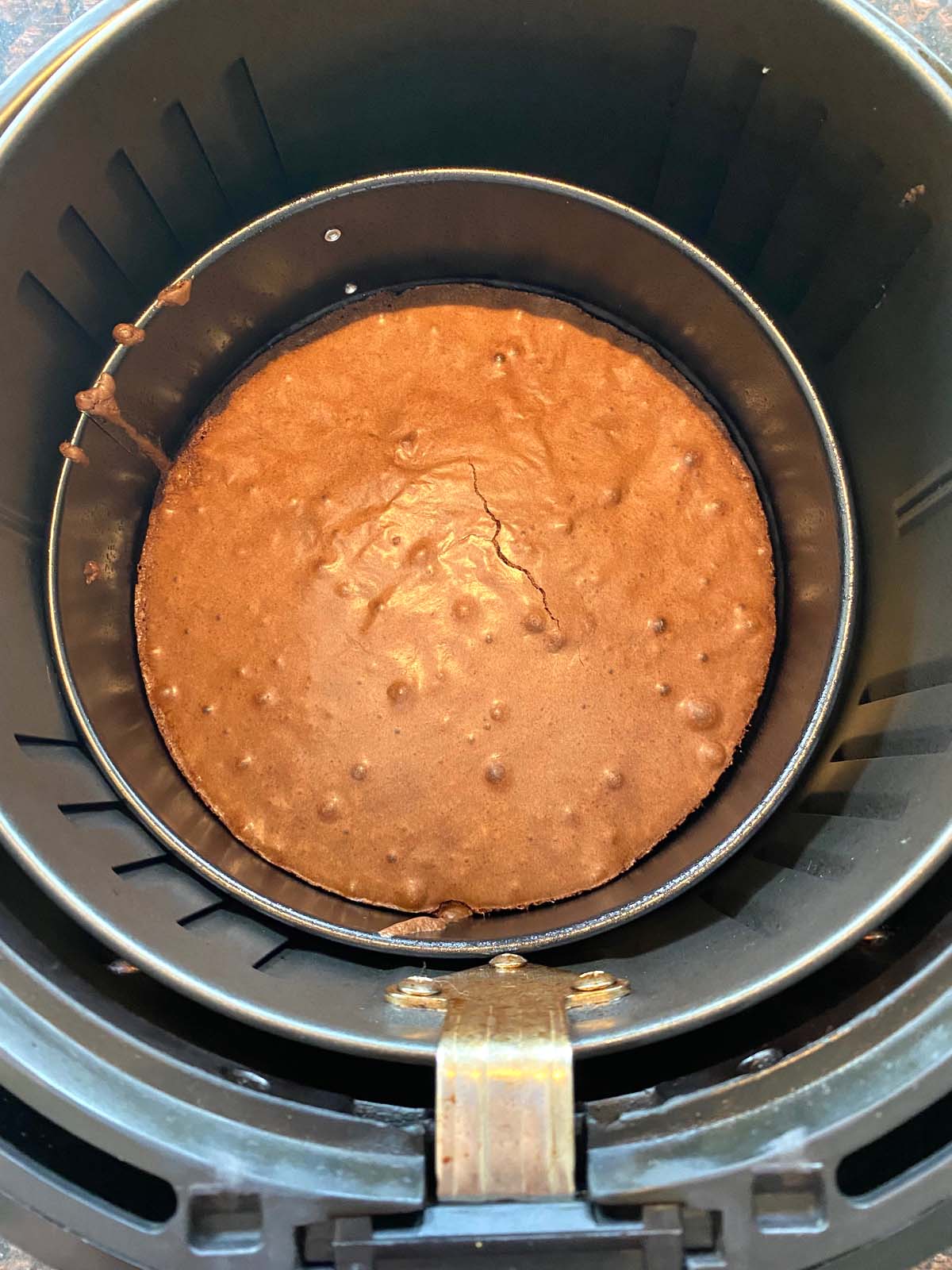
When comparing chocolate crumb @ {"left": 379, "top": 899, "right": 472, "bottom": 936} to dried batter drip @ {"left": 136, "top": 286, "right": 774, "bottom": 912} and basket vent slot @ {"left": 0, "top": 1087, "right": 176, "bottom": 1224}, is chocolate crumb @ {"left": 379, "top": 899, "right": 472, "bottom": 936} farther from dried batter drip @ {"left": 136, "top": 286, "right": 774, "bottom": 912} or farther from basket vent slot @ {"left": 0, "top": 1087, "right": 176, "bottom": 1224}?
basket vent slot @ {"left": 0, "top": 1087, "right": 176, "bottom": 1224}

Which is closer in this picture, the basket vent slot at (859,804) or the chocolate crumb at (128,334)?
the basket vent slot at (859,804)

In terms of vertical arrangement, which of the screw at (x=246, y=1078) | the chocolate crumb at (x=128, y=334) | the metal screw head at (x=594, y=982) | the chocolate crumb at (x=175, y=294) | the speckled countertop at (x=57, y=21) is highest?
the speckled countertop at (x=57, y=21)

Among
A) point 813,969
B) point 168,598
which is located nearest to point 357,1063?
point 813,969

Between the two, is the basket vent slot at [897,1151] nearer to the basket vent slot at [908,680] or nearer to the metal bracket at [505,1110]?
the metal bracket at [505,1110]

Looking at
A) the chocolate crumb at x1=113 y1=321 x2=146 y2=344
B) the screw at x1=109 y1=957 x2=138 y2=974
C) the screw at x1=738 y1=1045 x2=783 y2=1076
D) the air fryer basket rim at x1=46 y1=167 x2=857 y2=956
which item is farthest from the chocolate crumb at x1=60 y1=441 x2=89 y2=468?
the screw at x1=738 y1=1045 x2=783 y2=1076

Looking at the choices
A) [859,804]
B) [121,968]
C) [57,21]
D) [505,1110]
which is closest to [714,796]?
[859,804]

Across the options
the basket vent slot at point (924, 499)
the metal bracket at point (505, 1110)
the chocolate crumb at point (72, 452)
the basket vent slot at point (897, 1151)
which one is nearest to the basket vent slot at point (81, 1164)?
the metal bracket at point (505, 1110)
